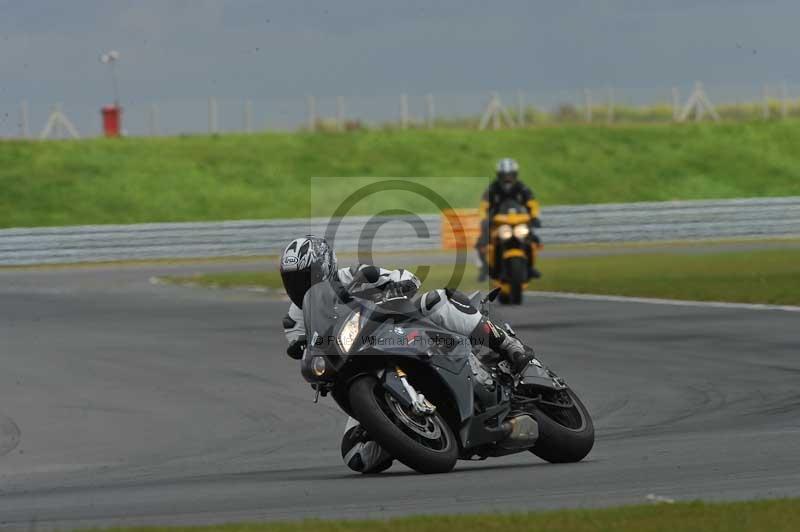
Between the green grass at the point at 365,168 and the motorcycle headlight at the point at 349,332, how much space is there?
32.1m

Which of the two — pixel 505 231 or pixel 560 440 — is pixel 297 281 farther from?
pixel 505 231

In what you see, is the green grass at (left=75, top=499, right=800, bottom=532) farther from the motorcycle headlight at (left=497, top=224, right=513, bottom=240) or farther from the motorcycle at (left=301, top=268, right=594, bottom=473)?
the motorcycle headlight at (left=497, top=224, right=513, bottom=240)

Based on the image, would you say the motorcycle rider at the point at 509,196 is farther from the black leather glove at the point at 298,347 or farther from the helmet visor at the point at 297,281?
the helmet visor at the point at 297,281

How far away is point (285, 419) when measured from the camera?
11.8 meters

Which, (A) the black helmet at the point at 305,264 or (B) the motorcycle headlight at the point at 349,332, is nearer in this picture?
(B) the motorcycle headlight at the point at 349,332

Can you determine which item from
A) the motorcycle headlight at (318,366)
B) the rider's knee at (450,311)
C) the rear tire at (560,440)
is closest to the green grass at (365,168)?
the rear tire at (560,440)

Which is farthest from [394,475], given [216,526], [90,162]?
[90,162]

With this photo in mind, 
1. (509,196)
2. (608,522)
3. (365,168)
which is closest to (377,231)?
(365,168)

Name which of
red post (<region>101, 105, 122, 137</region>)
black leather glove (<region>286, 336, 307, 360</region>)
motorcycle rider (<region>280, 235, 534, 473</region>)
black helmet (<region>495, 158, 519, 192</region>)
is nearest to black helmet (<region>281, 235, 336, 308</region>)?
motorcycle rider (<region>280, 235, 534, 473</region>)

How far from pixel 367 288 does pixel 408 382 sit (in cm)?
53

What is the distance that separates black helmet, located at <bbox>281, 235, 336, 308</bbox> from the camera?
816 cm

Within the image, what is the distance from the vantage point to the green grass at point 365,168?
4250cm

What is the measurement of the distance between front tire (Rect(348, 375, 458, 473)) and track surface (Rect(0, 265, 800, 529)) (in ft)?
0.44

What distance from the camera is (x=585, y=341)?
16266 mm
